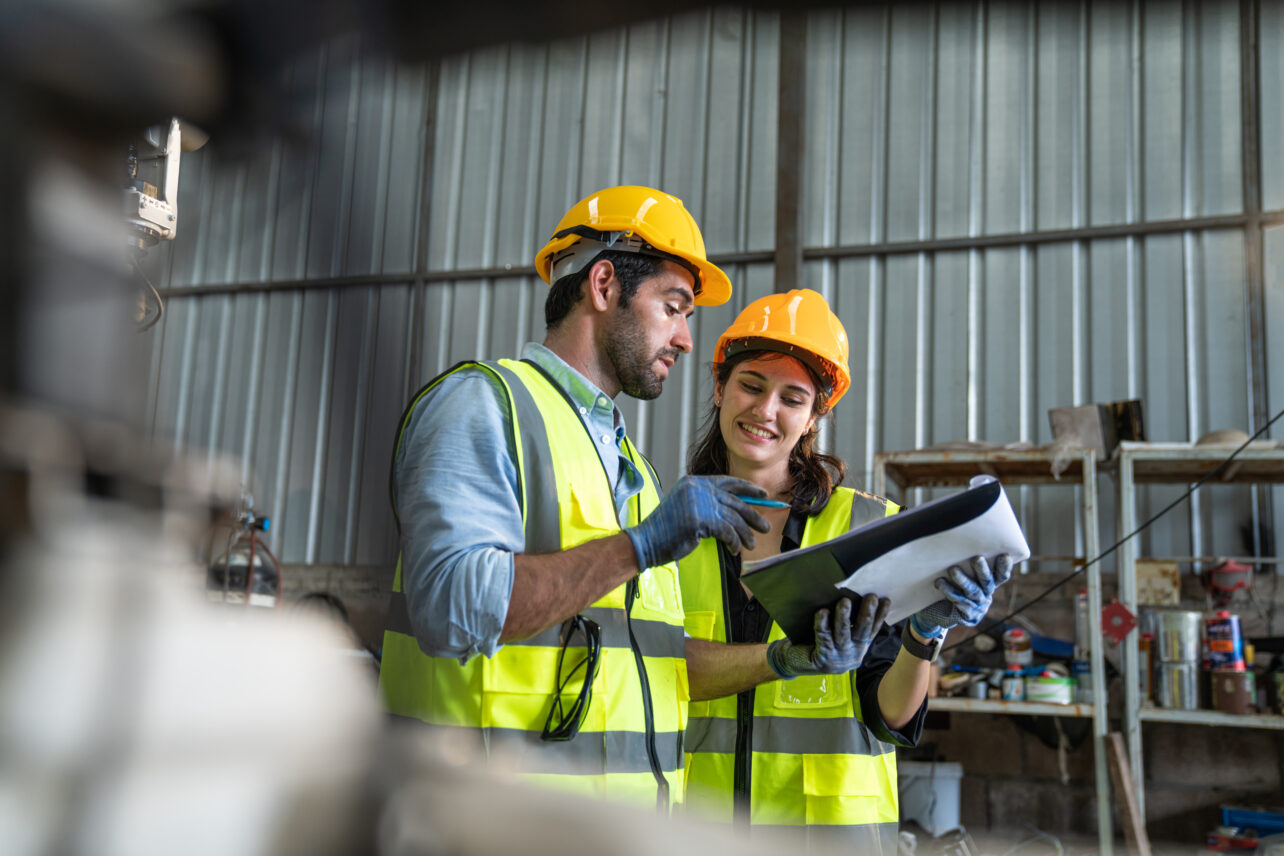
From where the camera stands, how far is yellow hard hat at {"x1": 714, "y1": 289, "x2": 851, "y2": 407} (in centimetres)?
322

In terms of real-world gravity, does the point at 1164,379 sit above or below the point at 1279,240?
Result: below

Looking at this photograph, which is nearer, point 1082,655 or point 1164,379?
point 1082,655

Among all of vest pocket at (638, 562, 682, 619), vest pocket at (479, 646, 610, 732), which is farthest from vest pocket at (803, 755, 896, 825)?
vest pocket at (479, 646, 610, 732)

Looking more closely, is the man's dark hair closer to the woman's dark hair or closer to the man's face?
the man's face

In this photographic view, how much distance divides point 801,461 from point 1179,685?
3795mm

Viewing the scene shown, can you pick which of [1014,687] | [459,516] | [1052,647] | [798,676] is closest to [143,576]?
[459,516]

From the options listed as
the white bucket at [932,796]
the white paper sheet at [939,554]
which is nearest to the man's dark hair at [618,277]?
the white paper sheet at [939,554]

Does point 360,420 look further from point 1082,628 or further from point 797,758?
point 1082,628

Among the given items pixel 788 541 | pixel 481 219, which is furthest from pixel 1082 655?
pixel 481 219

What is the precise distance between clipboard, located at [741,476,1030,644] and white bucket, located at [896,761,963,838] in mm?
4329

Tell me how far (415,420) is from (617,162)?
759 centimetres

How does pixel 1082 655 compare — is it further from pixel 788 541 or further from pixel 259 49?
pixel 259 49

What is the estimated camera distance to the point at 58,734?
30 centimetres

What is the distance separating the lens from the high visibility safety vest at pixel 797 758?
2584mm
